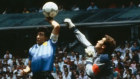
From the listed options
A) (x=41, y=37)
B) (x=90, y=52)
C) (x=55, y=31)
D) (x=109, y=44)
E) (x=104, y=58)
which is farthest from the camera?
(x=41, y=37)

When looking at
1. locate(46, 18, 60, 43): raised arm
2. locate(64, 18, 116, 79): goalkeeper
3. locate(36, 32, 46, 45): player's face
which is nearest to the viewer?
locate(64, 18, 116, 79): goalkeeper

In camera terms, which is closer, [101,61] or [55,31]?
[101,61]

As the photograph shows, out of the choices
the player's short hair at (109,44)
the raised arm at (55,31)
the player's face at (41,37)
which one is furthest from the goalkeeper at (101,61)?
the player's face at (41,37)

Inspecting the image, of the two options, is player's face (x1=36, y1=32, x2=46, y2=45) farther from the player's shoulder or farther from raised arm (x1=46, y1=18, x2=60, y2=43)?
the player's shoulder

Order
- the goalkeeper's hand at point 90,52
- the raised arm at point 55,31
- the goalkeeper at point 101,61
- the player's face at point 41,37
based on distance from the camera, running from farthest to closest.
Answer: the player's face at point 41,37
the raised arm at point 55,31
the goalkeeper's hand at point 90,52
the goalkeeper at point 101,61

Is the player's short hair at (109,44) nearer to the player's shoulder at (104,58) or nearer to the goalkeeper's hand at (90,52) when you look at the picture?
the player's shoulder at (104,58)

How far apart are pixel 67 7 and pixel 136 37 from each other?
243 inches

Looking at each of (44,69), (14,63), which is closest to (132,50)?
(14,63)

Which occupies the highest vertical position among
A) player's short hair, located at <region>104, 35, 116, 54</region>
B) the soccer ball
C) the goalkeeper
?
the soccer ball

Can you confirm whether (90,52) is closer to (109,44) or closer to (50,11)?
(109,44)

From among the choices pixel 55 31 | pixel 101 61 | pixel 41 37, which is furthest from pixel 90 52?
pixel 41 37

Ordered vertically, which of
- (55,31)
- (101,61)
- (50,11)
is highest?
(50,11)

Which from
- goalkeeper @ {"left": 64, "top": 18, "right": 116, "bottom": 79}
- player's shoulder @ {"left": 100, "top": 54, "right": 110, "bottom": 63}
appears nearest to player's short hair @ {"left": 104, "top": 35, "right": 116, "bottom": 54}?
goalkeeper @ {"left": 64, "top": 18, "right": 116, "bottom": 79}

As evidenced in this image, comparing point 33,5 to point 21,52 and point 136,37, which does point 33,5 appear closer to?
point 21,52
